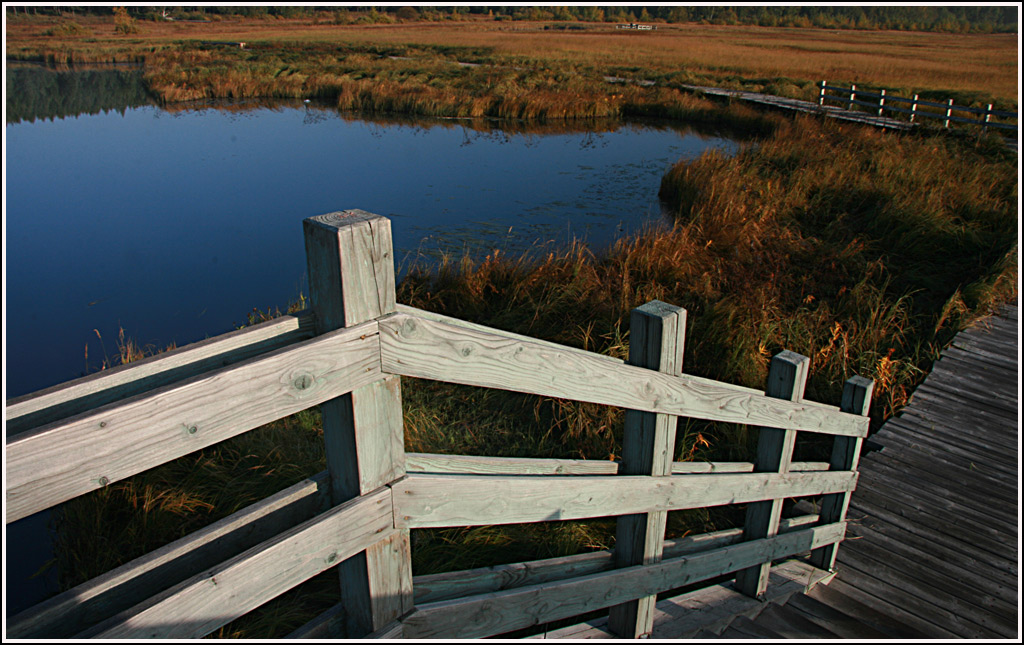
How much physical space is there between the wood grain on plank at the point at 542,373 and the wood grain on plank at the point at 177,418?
80 millimetres

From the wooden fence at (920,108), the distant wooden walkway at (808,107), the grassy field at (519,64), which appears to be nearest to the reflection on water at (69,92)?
the grassy field at (519,64)

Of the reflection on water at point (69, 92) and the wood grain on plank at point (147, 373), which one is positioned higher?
the wood grain on plank at point (147, 373)

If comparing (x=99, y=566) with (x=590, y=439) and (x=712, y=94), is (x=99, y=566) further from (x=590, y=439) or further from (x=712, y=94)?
(x=712, y=94)

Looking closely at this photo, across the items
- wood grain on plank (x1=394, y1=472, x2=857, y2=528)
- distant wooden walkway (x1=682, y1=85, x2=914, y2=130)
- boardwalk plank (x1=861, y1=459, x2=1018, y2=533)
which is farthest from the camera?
distant wooden walkway (x1=682, y1=85, x2=914, y2=130)

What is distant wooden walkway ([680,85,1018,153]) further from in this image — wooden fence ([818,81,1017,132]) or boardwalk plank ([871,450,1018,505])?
boardwalk plank ([871,450,1018,505])

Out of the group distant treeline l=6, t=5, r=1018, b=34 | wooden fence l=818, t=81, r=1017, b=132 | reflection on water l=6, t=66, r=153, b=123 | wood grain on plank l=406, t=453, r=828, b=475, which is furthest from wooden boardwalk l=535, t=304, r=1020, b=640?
distant treeline l=6, t=5, r=1018, b=34

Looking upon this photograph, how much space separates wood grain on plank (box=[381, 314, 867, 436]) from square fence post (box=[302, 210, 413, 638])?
68 millimetres

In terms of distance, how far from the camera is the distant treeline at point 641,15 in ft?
274

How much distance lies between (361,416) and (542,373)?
0.45 m

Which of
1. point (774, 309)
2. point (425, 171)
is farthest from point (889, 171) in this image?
point (425, 171)

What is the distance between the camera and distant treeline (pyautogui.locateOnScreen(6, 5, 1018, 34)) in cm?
8362

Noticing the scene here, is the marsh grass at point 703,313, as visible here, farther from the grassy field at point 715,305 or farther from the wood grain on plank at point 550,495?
the wood grain on plank at point 550,495

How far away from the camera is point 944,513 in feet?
13.9

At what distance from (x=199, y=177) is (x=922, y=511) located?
13.9m
